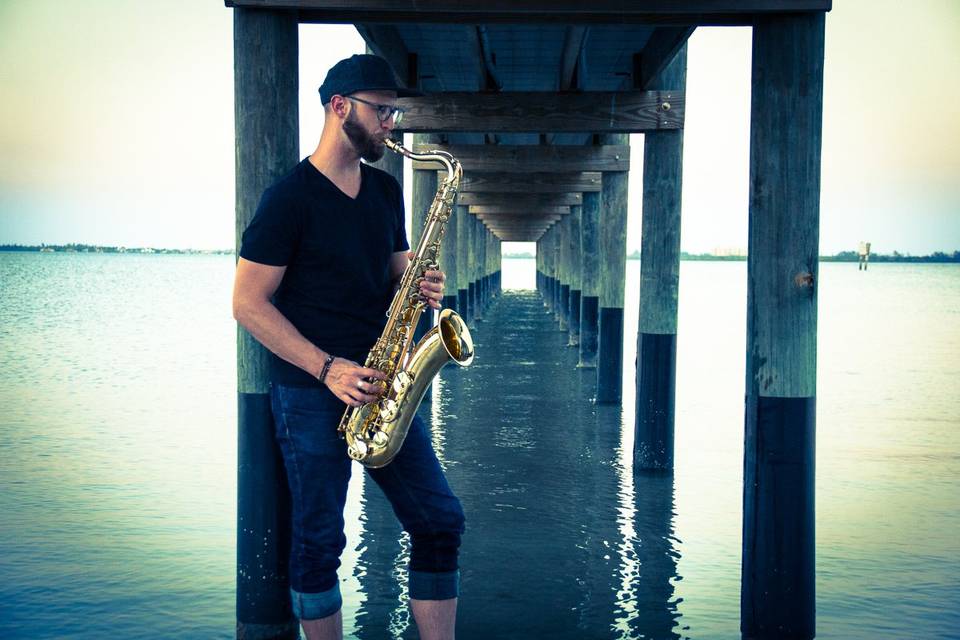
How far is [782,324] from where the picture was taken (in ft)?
13.1

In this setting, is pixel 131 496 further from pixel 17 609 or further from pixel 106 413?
pixel 106 413

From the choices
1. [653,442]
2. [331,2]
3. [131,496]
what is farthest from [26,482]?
[331,2]

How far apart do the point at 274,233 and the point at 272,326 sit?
28 centimetres

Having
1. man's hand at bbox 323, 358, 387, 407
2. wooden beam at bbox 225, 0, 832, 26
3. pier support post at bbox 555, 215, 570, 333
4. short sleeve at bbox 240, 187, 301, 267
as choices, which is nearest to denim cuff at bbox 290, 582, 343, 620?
man's hand at bbox 323, 358, 387, 407

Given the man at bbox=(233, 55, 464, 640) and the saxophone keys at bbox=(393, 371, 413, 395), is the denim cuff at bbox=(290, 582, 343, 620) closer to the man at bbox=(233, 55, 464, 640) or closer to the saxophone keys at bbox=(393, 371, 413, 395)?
the man at bbox=(233, 55, 464, 640)

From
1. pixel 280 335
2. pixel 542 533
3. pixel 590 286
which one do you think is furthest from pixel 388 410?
pixel 590 286

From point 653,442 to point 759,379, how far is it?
12.5 ft

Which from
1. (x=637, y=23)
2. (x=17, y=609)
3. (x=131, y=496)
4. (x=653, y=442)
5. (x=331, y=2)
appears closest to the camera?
(x=331, y=2)

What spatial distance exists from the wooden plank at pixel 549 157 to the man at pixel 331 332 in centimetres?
894

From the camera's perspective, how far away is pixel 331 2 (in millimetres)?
3852

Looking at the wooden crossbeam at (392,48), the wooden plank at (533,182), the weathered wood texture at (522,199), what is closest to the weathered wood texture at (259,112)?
the wooden crossbeam at (392,48)

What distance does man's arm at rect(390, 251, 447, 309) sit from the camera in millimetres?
3406

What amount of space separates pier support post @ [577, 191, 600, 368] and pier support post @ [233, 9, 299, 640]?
36.5 feet

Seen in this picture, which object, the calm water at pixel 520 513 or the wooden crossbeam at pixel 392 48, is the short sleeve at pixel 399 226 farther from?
the wooden crossbeam at pixel 392 48
